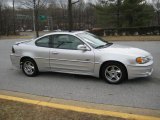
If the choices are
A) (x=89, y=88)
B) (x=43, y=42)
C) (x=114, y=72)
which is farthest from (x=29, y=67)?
(x=114, y=72)

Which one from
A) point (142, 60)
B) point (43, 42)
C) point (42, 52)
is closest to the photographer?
point (142, 60)

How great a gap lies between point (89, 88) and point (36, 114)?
219cm

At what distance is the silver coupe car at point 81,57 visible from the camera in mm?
6828

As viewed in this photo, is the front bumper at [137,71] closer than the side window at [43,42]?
Yes

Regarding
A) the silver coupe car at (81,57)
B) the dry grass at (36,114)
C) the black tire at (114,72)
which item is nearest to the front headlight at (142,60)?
the silver coupe car at (81,57)

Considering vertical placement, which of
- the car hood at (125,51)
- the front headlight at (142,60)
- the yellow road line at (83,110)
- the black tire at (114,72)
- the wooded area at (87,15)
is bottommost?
the yellow road line at (83,110)

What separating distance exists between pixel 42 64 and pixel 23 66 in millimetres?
737

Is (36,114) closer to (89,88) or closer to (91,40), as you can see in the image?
(89,88)

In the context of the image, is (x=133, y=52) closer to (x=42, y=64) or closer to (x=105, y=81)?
(x=105, y=81)

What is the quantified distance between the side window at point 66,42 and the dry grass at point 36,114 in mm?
2762

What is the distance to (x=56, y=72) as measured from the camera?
26.7 ft

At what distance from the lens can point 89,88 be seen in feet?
22.0


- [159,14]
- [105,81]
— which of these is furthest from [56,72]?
[159,14]

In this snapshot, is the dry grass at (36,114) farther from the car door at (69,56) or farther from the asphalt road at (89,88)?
the car door at (69,56)
